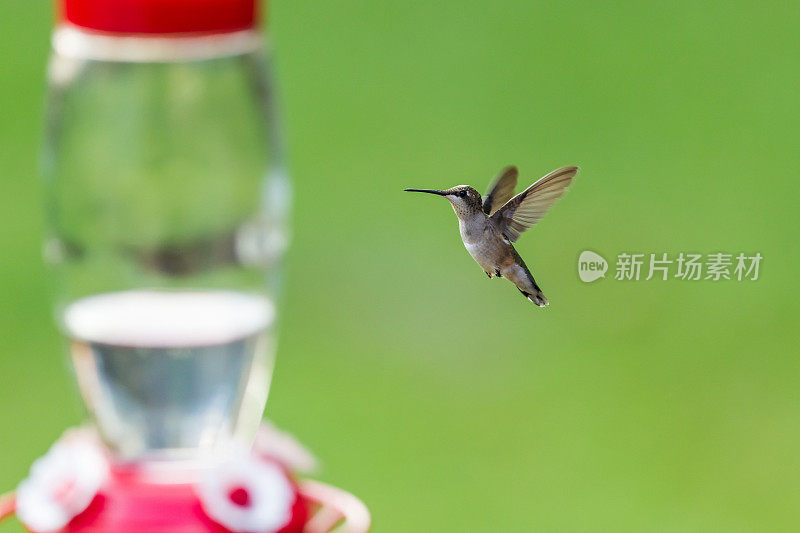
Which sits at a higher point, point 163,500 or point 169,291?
point 169,291

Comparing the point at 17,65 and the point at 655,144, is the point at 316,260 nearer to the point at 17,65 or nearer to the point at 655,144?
the point at 655,144

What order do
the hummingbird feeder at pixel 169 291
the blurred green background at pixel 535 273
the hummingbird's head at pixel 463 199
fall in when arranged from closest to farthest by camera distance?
the hummingbird's head at pixel 463 199 → the hummingbird feeder at pixel 169 291 → the blurred green background at pixel 535 273

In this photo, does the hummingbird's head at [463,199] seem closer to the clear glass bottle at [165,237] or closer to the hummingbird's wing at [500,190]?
the hummingbird's wing at [500,190]

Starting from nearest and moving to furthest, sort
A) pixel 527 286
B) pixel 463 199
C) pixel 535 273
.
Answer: pixel 463 199 < pixel 527 286 < pixel 535 273

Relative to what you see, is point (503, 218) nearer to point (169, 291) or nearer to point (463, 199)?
point (463, 199)

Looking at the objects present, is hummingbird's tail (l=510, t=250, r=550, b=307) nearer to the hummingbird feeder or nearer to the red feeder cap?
the hummingbird feeder

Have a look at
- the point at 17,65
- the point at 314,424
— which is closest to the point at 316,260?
the point at 314,424

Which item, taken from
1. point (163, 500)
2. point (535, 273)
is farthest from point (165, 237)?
point (535, 273)

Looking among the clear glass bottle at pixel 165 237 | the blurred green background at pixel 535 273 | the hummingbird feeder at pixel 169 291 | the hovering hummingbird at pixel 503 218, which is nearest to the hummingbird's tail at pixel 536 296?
the hovering hummingbird at pixel 503 218
